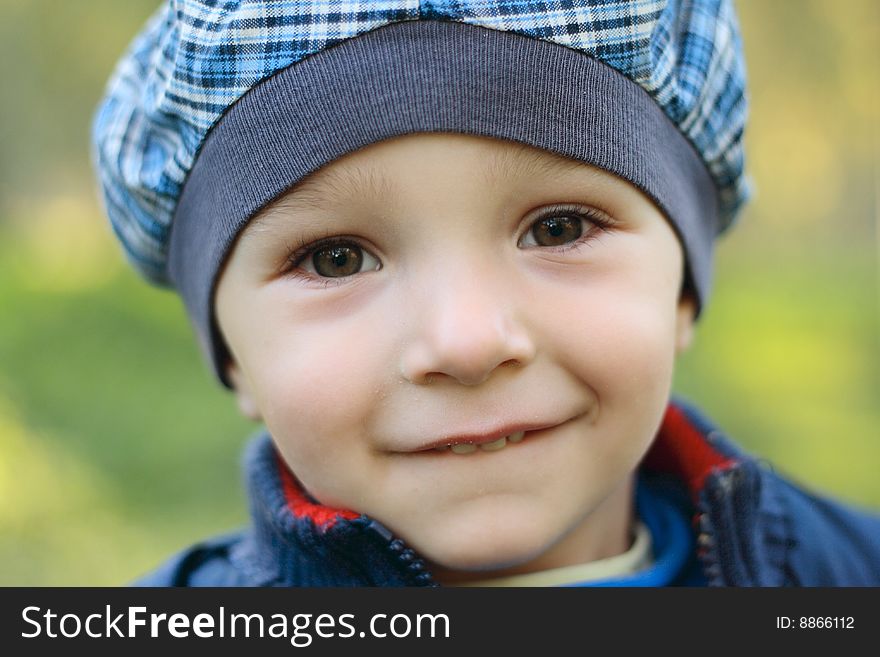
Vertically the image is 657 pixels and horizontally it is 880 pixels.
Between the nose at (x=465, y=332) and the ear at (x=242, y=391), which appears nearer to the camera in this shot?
the nose at (x=465, y=332)

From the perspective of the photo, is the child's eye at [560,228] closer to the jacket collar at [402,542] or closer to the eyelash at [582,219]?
the eyelash at [582,219]

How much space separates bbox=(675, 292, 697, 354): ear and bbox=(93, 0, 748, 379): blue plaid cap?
0.06m

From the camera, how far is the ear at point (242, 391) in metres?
1.26

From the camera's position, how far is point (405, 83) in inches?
39.9

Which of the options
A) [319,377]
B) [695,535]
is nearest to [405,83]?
[319,377]

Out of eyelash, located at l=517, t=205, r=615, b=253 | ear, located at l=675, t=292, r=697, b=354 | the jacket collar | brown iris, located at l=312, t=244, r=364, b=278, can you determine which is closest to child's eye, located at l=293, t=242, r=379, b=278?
brown iris, located at l=312, t=244, r=364, b=278

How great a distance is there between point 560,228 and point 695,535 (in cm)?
48

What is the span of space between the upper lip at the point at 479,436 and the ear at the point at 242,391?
0.30m

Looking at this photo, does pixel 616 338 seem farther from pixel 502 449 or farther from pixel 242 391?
pixel 242 391

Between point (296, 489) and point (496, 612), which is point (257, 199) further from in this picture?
point (496, 612)

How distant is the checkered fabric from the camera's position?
103 centimetres

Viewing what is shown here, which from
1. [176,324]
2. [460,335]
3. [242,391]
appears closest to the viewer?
[460,335]

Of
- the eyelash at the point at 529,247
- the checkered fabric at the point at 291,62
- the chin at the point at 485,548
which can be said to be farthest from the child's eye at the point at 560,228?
the chin at the point at 485,548

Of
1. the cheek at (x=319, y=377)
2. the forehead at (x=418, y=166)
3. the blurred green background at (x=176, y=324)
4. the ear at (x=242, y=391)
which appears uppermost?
the blurred green background at (x=176, y=324)
